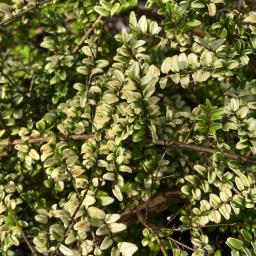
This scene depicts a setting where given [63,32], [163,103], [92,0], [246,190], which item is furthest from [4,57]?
[246,190]

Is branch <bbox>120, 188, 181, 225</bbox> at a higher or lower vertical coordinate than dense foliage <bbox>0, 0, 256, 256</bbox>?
lower

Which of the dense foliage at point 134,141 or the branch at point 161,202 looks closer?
the dense foliage at point 134,141

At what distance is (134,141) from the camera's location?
1677mm

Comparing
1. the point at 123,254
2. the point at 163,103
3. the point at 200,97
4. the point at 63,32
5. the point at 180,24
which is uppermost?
the point at 180,24

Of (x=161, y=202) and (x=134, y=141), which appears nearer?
(x=134, y=141)

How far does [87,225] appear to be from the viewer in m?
1.59

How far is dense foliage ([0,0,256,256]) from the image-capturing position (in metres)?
1.66

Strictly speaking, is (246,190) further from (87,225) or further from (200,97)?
(200,97)

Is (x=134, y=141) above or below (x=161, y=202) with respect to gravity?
above

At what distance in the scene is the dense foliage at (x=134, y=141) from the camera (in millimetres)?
1664

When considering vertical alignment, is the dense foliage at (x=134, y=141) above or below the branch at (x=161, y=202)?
above

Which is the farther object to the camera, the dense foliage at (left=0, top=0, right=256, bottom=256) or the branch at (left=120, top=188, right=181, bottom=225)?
the branch at (left=120, top=188, right=181, bottom=225)

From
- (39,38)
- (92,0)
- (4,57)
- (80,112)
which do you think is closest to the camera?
(80,112)

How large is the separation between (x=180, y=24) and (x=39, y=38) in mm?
1922
